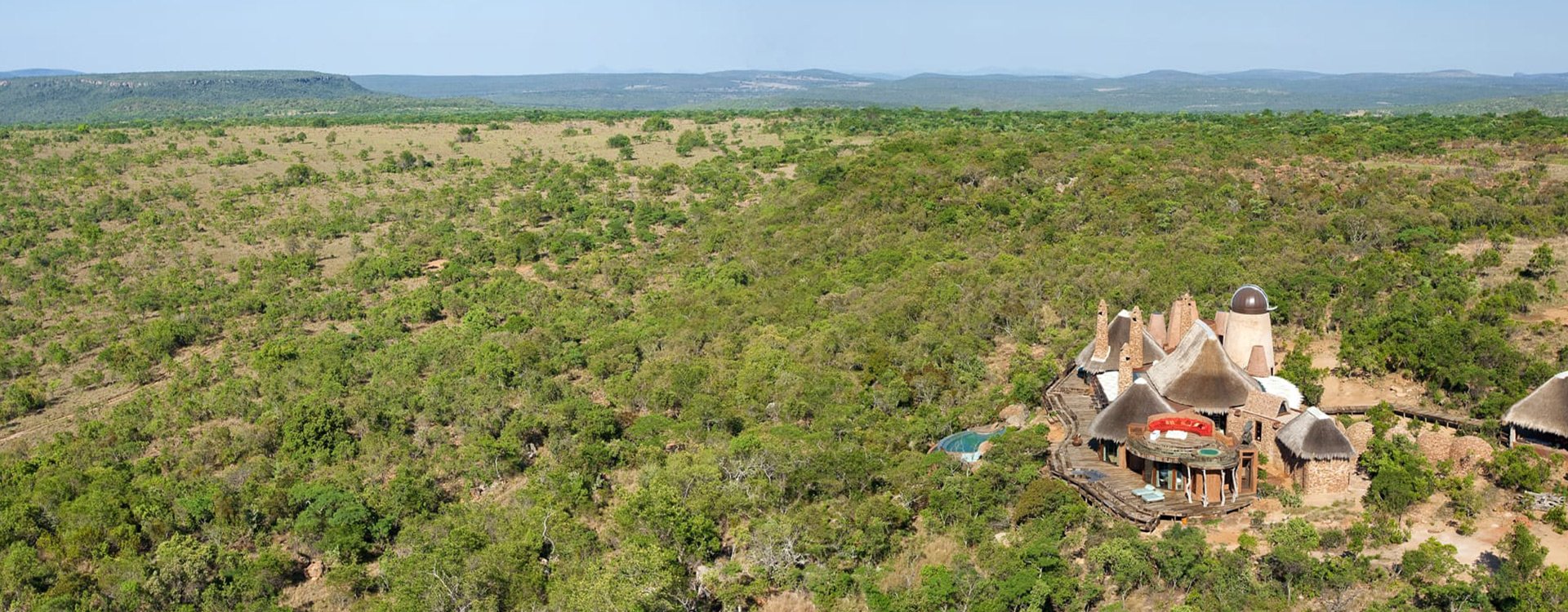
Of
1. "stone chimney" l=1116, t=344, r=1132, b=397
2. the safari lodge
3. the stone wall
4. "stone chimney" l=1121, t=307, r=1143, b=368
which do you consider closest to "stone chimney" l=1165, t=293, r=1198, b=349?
the safari lodge

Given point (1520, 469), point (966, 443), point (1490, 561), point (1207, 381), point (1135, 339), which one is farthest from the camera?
point (966, 443)

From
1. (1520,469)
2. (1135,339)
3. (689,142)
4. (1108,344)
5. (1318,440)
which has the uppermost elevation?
(689,142)

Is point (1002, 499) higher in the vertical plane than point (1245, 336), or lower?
lower

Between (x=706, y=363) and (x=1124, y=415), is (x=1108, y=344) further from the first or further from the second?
(x=706, y=363)

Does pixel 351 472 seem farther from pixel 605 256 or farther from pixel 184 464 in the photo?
pixel 605 256

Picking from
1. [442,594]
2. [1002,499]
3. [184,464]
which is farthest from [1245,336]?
[184,464]

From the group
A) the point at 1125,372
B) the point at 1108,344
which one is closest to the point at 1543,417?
the point at 1125,372

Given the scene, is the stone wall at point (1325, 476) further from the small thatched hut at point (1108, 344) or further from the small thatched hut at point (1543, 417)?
the small thatched hut at point (1108, 344)
